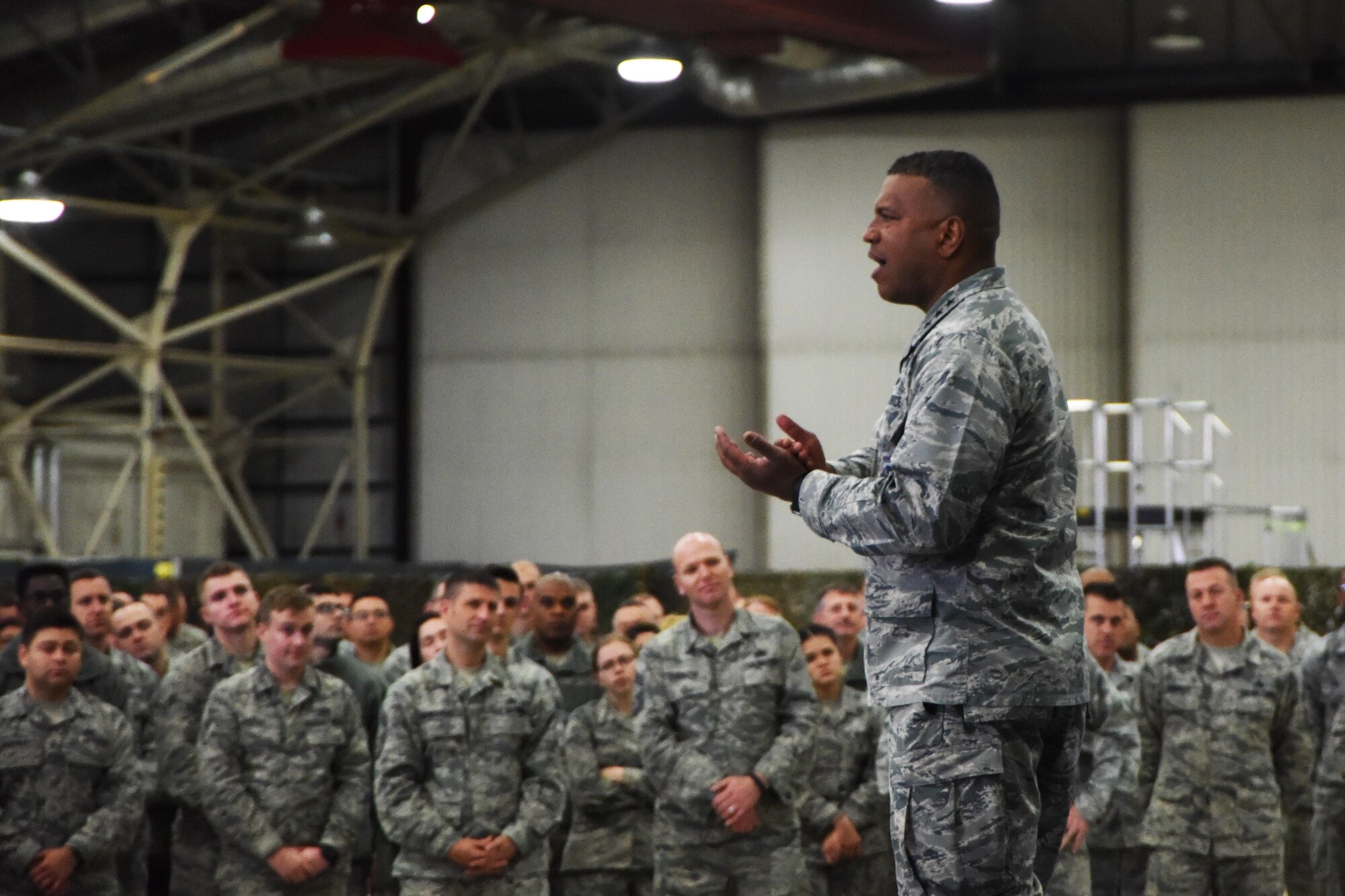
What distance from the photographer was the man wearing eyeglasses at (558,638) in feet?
26.9

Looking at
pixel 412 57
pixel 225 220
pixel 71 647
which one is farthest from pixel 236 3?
pixel 71 647

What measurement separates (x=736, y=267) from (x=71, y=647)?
47.5ft

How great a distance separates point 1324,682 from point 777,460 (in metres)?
5.29

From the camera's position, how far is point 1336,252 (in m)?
18.4

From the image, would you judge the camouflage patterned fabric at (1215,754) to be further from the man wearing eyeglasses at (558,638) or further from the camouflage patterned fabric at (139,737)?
the camouflage patterned fabric at (139,737)

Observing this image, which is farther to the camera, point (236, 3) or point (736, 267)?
point (736, 267)

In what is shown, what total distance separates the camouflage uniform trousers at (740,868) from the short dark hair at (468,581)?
121 cm

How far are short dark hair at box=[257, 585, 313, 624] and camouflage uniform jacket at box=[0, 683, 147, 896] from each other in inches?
27.9

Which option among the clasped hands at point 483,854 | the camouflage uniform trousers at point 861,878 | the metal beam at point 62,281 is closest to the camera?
the clasped hands at point 483,854

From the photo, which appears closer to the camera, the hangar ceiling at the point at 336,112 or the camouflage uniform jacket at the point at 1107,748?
the camouflage uniform jacket at the point at 1107,748

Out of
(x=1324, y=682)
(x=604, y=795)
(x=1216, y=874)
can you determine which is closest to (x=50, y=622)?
(x=604, y=795)

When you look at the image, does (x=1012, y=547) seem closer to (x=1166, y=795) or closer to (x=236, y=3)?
(x=1166, y=795)

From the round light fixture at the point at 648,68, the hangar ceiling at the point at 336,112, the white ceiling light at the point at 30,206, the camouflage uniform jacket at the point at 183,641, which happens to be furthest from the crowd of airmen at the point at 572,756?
the hangar ceiling at the point at 336,112

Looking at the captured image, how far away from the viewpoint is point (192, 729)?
7.47 metres
